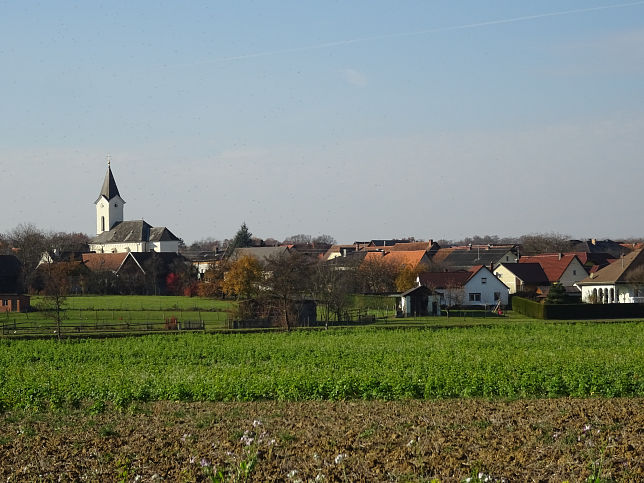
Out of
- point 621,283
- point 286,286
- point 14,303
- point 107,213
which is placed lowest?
point 14,303

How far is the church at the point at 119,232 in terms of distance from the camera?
150 m

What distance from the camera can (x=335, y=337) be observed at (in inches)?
1852

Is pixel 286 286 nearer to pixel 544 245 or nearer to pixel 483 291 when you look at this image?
pixel 483 291

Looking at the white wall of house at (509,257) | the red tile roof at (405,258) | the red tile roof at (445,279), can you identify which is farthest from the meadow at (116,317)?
the white wall of house at (509,257)

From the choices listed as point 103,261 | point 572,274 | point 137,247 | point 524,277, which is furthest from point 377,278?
point 137,247

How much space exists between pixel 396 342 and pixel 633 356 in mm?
13336

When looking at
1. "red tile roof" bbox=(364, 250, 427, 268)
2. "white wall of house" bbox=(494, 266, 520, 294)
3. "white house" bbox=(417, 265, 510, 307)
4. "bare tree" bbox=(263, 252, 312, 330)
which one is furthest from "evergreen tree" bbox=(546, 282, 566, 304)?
"red tile roof" bbox=(364, 250, 427, 268)

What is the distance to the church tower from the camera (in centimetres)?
16425

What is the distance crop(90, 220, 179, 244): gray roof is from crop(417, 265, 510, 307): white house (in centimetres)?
7784

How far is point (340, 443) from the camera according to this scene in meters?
14.7

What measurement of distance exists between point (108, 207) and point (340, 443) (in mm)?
155623

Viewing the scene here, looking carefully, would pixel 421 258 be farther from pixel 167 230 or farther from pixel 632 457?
pixel 632 457

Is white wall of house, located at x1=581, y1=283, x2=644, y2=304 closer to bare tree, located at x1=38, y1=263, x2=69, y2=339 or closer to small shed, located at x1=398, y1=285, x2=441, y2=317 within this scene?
small shed, located at x1=398, y1=285, x2=441, y2=317

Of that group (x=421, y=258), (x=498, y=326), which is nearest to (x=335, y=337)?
(x=498, y=326)
